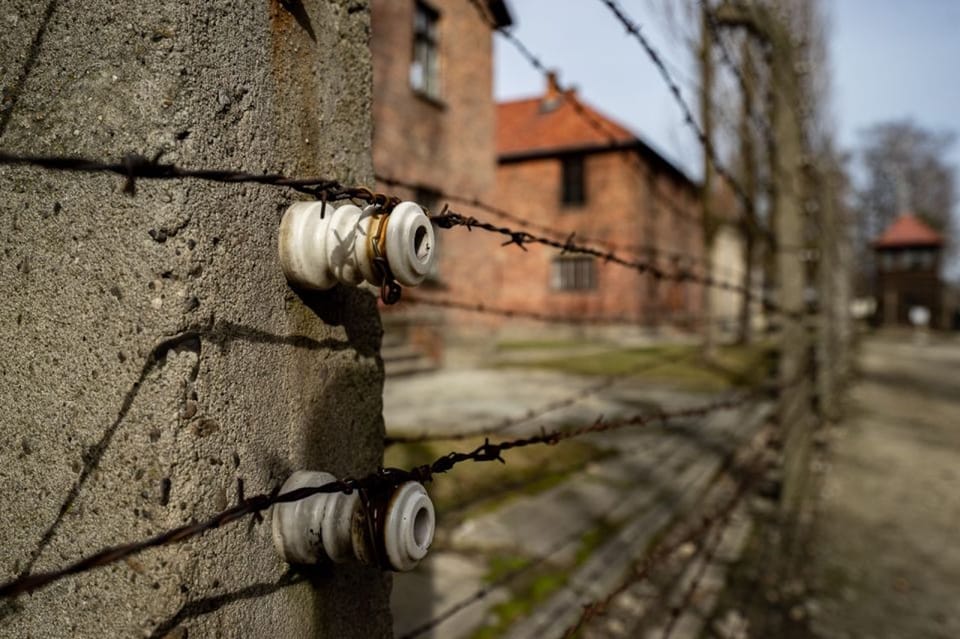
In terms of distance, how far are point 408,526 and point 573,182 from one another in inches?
864

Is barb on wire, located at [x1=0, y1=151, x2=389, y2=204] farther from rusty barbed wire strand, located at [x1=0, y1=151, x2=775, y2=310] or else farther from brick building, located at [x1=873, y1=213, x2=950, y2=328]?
brick building, located at [x1=873, y1=213, x2=950, y2=328]

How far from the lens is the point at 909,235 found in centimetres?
4266

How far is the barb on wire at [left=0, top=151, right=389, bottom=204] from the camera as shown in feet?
2.22

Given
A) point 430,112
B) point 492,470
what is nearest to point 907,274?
point 430,112

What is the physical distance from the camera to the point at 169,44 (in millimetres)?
883

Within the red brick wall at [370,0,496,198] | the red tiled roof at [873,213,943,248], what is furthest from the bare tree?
the red brick wall at [370,0,496,198]

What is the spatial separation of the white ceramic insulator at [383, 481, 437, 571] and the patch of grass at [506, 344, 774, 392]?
8754 mm

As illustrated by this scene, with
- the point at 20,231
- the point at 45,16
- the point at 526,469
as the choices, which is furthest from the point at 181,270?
the point at 526,469

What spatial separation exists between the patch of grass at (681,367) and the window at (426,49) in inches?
240

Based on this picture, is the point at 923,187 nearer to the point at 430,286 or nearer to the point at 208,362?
the point at 430,286

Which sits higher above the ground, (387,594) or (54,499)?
(54,499)

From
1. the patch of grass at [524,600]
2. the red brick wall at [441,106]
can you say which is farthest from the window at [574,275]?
→ the patch of grass at [524,600]

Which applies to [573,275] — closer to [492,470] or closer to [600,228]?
[600,228]

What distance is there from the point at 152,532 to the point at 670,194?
2465 cm
